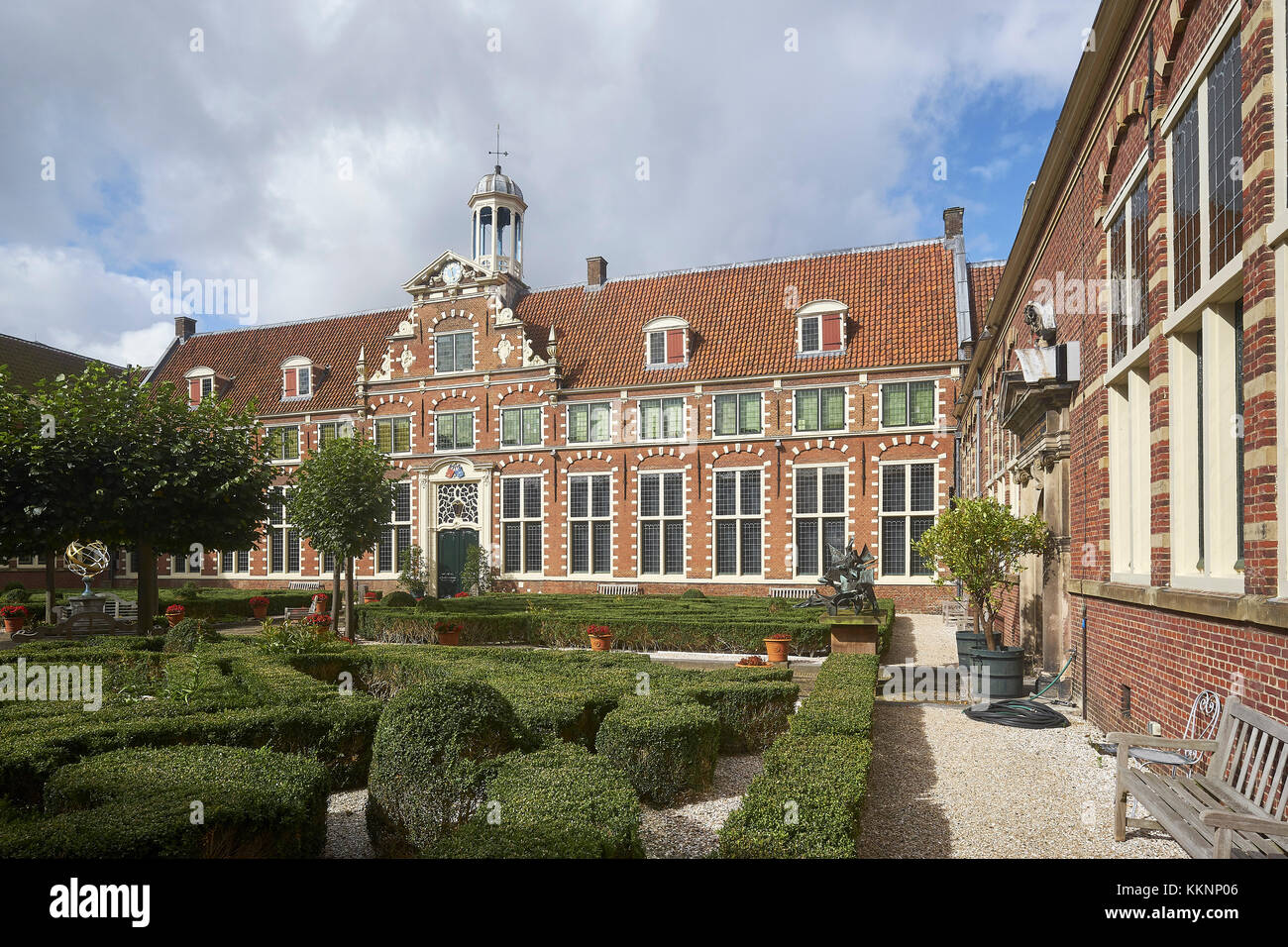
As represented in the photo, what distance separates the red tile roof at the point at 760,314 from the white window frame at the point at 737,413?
70cm

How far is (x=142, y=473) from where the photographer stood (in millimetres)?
15477

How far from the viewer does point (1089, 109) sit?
9.95 meters

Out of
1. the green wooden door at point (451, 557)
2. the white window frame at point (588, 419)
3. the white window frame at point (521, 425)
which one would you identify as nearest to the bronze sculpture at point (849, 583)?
the white window frame at point (588, 419)

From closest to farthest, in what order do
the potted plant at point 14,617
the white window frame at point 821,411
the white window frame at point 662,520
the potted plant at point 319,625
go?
the potted plant at point 319,625
the potted plant at point 14,617
the white window frame at point 821,411
the white window frame at point 662,520

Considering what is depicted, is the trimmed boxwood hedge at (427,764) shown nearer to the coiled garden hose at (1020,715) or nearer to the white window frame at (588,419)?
the coiled garden hose at (1020,715)

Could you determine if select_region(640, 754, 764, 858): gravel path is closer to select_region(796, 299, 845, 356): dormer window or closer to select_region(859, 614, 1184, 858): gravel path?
select_region(859, 614, 1184, 858): gravel path

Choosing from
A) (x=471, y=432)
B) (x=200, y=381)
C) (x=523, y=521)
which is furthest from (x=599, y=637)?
(x=200, y=381)

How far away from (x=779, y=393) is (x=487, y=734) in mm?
22006

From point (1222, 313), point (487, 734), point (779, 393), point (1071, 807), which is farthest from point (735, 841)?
point (779, 393)

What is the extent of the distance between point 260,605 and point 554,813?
2202 cm

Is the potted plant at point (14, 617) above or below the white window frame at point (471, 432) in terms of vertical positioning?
below

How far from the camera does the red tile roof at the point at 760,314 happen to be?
26219 millimetres
